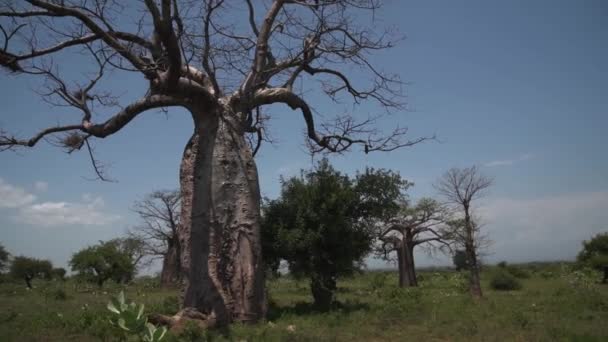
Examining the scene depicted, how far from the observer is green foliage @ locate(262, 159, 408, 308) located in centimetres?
Result: 845

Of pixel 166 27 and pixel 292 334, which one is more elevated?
pixel 166 27

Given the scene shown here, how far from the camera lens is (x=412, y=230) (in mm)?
22844

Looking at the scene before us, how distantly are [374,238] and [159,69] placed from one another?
5.16 metres

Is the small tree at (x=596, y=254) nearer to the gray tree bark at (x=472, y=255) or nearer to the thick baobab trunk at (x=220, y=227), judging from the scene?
the gray tree bark at (x=472, y=255)

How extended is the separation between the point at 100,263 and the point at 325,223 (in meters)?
16.2

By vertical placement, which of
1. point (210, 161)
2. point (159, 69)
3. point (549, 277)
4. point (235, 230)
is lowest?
point (549, 277)

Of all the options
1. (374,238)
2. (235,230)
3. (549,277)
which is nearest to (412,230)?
(549,277)

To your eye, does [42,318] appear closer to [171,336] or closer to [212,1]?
[171,336]

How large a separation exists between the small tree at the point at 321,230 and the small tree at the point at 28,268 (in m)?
21.5

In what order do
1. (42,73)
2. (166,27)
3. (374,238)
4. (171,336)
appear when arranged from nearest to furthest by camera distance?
(171,336) → (166,27) → (42,73) → (374,238)

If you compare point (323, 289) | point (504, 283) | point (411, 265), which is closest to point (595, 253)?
point (504, 283)

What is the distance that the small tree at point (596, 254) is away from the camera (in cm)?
1925

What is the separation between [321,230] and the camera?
8.40m

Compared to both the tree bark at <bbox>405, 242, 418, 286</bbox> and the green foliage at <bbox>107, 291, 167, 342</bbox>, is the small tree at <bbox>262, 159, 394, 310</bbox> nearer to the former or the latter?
the green foliage at <bbox>107, 291, 167, 342</bbox>
